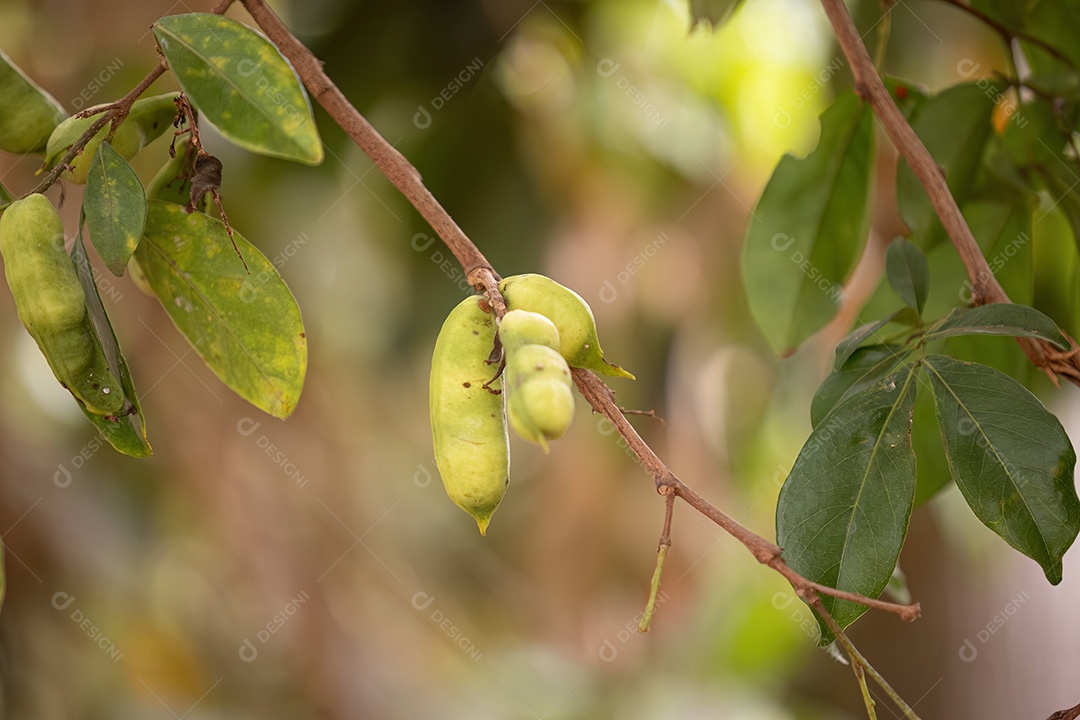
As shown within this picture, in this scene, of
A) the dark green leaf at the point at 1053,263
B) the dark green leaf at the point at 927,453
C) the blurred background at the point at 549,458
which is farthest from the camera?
the blurred background at the point at 549,458

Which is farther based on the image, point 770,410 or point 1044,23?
point 770,410

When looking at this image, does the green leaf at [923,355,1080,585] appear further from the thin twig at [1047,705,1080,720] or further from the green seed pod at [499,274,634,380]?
the green seed pod at [499,274,634,380]

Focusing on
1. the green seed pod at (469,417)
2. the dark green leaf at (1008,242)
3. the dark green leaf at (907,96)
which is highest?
the green seed pod at (469,417)

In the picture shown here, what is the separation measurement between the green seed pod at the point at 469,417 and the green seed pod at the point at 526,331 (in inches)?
1.9

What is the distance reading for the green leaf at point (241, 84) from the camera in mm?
387

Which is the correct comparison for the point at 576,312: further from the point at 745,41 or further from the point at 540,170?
the point at 745,41

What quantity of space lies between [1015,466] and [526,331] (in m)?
0.28

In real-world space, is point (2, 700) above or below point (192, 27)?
below

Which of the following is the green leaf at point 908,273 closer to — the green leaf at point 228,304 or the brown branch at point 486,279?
the brown branch at point 486,279

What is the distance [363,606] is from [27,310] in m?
2.11

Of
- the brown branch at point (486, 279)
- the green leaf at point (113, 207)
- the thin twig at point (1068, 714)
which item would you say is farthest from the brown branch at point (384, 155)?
the thin twig at point (1068, 714)

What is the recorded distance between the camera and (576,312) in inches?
17.1

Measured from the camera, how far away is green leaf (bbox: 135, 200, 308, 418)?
495mm

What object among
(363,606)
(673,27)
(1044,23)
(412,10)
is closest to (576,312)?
(1044,23)
